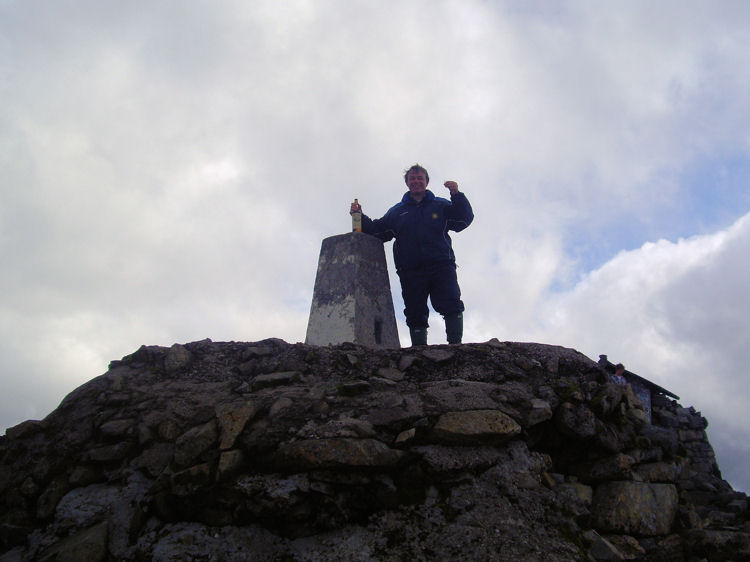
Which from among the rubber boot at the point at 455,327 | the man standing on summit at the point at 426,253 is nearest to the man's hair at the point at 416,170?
the man standing on summit at the point at 426,253

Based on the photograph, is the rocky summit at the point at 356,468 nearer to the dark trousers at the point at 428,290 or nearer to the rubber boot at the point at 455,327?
the rubber boot at the point at 455,327

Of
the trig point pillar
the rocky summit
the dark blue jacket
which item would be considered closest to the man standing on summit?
the dark blue jacket

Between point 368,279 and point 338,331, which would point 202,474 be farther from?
point 368,279

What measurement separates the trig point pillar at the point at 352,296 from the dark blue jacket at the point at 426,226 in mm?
415

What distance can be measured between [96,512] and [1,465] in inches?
51.9

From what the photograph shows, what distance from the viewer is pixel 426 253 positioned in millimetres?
6973

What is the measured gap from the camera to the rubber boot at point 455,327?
6.72 metres

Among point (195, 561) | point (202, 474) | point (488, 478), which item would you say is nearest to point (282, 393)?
point (202, 474)

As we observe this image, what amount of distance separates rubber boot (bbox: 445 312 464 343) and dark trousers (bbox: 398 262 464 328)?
0.26 feet

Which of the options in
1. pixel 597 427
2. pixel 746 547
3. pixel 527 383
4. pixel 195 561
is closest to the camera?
pixel 195 561

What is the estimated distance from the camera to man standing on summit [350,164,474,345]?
683 centimetres

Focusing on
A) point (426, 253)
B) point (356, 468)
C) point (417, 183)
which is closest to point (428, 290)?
point (426, 253)

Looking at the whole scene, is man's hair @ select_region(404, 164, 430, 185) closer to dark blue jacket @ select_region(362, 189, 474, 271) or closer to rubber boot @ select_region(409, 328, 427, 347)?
dark blue jacket @ select_region(362, 189, 474, 271)

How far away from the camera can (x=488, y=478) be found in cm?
368
